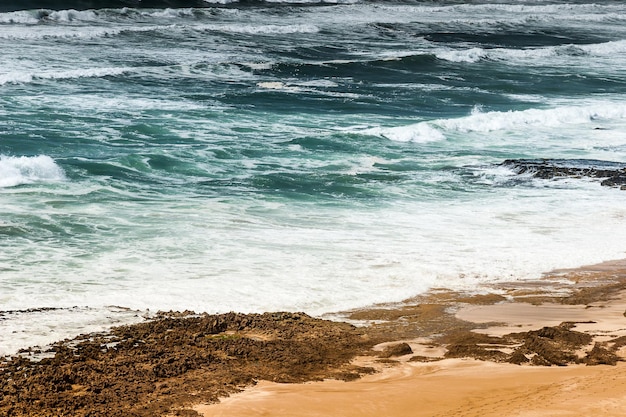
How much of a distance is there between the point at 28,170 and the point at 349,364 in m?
10.5

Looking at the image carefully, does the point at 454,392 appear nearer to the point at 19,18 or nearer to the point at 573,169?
the point at 573,169

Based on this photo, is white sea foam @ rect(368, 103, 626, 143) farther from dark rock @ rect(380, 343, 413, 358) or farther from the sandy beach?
dark rock @ rect(380, 343, 413, 358)

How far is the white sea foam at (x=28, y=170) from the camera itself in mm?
16469

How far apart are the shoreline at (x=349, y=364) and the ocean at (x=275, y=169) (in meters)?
0.69

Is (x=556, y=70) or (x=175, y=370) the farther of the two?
(x=556, y=70)

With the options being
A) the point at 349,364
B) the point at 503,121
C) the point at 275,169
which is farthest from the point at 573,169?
the point at 349,364

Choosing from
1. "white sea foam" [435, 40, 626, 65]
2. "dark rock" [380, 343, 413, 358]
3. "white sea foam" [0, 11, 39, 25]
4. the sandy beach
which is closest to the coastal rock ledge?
the sandy beach

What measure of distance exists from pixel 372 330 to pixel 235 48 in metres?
29.8

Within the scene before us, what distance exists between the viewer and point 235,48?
37.9 metres

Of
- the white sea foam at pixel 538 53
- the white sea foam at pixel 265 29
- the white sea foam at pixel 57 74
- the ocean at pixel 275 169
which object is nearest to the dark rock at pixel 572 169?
the ocean at pixel 275 169

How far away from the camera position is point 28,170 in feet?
55.8

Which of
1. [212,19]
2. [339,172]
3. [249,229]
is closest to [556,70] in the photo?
[212,19]

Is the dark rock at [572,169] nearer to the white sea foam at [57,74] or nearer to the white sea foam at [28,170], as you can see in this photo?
the white sea foam at [28,170]

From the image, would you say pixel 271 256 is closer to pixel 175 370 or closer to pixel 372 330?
pixel 372 330
